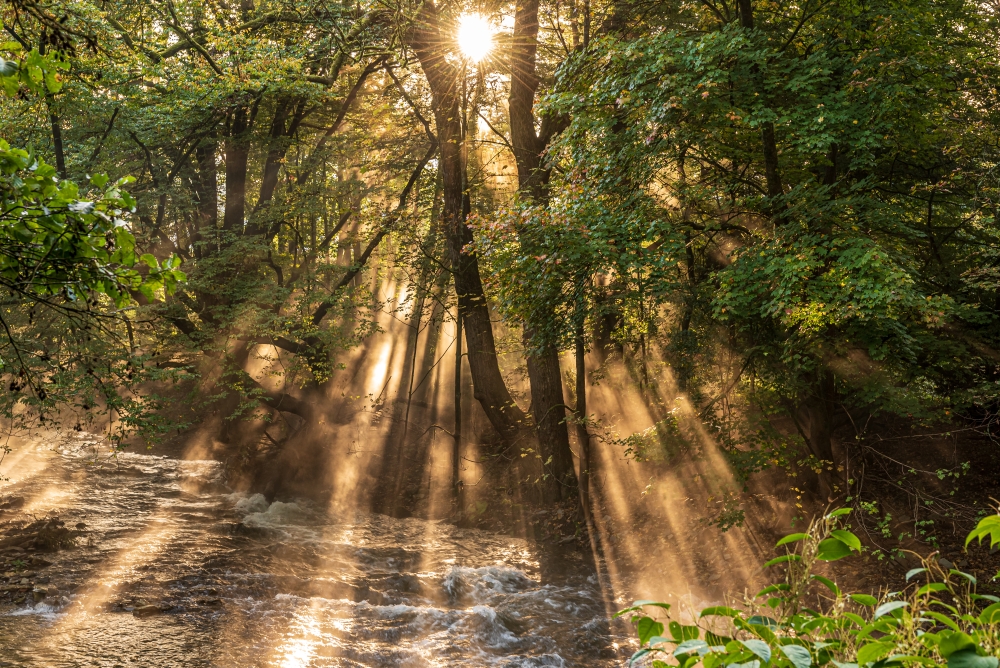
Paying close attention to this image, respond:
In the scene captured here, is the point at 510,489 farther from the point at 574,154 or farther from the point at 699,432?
the point at 574,154

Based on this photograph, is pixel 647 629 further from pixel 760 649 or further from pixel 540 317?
pixel 540 317

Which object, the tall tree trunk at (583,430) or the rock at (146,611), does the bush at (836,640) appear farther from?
the tall tree trunk at (583,430)

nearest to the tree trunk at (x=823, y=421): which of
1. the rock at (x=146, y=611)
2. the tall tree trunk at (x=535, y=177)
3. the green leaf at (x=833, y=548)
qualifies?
the tall tree trunk at (x=535, y=177)

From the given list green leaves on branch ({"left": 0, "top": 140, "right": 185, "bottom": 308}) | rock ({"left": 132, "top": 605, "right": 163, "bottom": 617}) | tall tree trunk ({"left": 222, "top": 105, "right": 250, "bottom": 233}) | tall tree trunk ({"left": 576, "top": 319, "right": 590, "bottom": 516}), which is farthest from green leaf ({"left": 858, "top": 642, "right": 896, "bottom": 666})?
tall tree trunk ({"left": 222, "top": 105, "right": 250, "bottom": 233})

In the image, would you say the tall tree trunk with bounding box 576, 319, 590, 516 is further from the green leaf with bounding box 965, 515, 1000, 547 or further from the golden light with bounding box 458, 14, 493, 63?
the green leaf with bounding box 965, 515, 1000, 547

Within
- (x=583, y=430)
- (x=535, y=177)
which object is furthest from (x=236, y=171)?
(x=583, y=430)

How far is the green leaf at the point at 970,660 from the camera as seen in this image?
52.7 inches

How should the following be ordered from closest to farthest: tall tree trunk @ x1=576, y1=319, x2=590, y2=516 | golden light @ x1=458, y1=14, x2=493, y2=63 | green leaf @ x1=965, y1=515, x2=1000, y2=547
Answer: green leaf @ x1=965, y1=515, x2=1000, y2=547
tall tree trunk @ x1=576, y1=319, x2=590, y2=516
golden light @ x1=458, y1=14, x2=493, y2=63

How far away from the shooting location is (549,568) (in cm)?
1162

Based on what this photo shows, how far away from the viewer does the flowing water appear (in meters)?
8.09

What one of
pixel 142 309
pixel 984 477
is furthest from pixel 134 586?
pixel 984 477

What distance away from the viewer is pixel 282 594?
10.2 meters

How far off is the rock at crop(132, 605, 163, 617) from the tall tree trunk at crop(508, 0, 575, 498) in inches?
271

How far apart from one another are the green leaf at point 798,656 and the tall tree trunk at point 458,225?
11.5 metres
